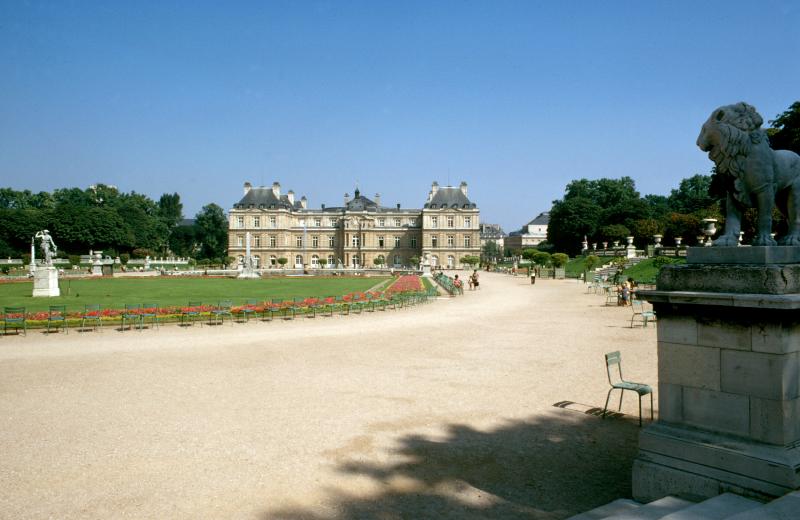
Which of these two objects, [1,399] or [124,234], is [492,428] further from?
[124,234]

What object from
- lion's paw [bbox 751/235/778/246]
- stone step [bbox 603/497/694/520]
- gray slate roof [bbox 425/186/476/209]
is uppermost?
gray slate roof [bbox 425/186/476/209]

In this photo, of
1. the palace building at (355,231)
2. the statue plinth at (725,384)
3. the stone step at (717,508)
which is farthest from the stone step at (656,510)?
the palace building at (355,231)

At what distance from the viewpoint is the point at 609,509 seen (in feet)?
14.6

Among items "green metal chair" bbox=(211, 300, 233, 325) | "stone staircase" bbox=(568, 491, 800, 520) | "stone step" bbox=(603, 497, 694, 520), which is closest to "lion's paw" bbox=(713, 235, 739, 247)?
"stone staircase" bbox=(568, 491, 800, 520)

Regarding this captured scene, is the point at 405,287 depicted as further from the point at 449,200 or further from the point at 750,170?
the point at 449,200

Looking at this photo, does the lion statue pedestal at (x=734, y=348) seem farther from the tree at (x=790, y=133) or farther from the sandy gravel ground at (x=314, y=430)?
the tree at (x=790, y=133)

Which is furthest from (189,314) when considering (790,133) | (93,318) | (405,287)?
(790,133)

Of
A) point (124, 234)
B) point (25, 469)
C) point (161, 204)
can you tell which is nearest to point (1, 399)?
point (25, 469)

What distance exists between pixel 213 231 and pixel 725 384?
112439 millimetres

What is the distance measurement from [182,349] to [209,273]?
50.2 metres

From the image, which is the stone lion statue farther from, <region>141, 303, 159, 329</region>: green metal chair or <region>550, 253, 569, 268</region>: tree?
<region>550, 253, 569, 268</region>: tree

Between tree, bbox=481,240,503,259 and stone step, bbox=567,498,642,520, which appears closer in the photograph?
stone step, bbox=567,498,642,520

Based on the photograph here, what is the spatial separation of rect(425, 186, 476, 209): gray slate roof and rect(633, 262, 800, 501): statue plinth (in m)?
98.6

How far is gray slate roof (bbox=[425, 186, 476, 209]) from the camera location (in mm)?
102725
